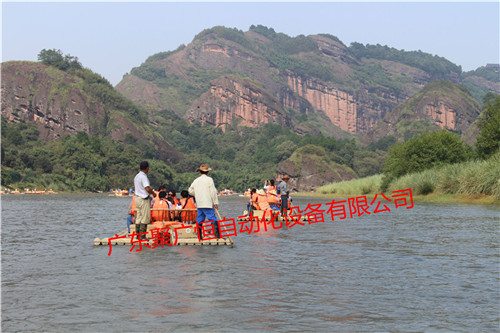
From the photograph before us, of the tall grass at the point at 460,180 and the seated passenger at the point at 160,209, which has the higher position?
the tall grass at the point at 460,180

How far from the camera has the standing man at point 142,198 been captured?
1809 centimetres

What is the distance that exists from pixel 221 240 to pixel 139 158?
158m

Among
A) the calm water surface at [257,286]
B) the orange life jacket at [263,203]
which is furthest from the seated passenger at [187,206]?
the orange life jacket at [263,203]

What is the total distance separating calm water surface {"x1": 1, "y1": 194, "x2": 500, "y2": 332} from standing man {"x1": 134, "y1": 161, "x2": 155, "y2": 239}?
42.1 inches

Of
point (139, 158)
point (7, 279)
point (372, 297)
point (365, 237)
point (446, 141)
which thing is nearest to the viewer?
point (372, 297)

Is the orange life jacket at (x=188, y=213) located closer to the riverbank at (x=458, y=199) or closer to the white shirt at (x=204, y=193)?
the white shirt at (x=204, y=193)

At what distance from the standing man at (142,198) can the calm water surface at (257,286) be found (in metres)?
1.07

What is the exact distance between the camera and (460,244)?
2020cm

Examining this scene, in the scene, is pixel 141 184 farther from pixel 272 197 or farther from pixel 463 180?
pixel 463 180

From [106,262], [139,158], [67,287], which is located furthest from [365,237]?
→ [139,158]

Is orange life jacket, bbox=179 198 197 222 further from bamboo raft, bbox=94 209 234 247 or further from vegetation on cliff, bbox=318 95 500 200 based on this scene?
vegetation on cliff, bbox=318 95 500 200

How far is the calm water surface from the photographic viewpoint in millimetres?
9531

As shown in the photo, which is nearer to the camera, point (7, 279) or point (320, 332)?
point (320, 332)

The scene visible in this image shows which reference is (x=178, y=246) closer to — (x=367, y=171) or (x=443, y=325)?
(x=443, y=325)
